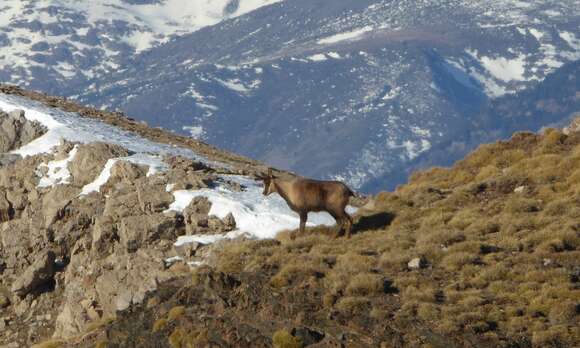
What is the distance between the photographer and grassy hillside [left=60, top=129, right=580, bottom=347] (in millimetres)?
25484

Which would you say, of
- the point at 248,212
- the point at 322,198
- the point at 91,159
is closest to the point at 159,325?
the point at 322,198

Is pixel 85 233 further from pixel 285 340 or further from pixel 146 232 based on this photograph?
pixel 285 340

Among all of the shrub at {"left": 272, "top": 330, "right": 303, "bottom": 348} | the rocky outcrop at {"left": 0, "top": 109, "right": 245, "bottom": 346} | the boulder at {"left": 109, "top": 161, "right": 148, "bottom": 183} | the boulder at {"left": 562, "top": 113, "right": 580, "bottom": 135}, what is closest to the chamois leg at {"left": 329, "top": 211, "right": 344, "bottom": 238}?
the rocky outcrop at {"left": 0, "top": 109, "right": 245, "bottom": 346}

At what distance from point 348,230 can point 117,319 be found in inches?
289

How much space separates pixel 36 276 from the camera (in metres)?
39.4

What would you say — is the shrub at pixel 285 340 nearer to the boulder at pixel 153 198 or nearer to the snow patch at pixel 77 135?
the boulder at pixel 153 198

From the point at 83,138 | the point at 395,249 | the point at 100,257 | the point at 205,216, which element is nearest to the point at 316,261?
the point at 395,249

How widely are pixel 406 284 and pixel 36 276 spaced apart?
16.3m

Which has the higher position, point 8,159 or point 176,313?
point 176,313

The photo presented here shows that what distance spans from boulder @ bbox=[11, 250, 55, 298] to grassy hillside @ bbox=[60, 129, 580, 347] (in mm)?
7747

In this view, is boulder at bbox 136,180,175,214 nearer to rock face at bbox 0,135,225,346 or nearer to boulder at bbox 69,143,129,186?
rock face at bbox 0,135,225,346

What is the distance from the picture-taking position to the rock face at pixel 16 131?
47.7 meters

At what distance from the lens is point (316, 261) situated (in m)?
30.4

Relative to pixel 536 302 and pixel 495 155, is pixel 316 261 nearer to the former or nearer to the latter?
pixel 536 302
